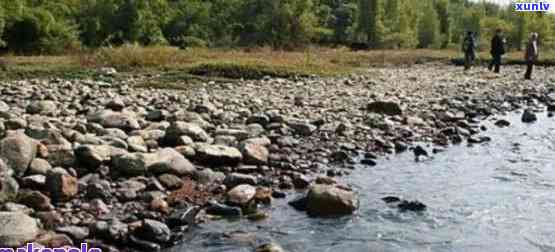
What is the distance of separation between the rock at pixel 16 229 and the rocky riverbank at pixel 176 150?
0.01 metres

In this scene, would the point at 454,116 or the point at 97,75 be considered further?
the point at 97,75

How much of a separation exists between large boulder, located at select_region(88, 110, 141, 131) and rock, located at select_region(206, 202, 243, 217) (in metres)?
4.04

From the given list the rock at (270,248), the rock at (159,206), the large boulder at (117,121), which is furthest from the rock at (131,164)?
the rock at (270,248)

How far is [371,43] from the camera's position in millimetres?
66000

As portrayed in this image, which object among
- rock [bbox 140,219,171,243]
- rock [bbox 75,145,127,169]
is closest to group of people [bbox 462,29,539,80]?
rock [bbox 75,145,127,169]

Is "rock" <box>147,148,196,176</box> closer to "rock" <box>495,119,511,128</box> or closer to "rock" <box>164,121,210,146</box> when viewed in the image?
"rock" <box>164,121,210,146</box>

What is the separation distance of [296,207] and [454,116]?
8912mm

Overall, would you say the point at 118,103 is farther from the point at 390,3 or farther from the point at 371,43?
the point at 390,3

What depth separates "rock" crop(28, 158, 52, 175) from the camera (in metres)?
8.29

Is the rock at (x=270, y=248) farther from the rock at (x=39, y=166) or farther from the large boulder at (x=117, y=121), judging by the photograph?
the large boulder at (x=117, y=121)

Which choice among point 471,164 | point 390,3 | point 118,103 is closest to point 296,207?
point 471,164

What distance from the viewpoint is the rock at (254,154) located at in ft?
33.5

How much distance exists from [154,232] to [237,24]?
63.6m

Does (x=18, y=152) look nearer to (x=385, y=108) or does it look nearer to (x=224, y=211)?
(x=224, y=211)
